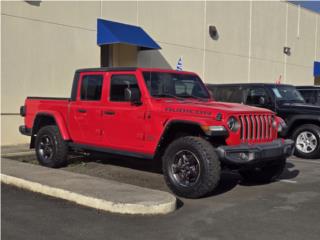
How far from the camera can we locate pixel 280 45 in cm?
2562

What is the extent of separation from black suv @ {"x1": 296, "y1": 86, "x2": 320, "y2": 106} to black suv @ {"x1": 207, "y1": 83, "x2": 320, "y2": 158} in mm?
1451

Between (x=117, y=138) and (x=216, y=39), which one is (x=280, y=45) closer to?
(x=216, y=39)

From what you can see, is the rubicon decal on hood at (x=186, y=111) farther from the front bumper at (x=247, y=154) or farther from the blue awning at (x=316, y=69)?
the blue awning at (x=316, y=69)

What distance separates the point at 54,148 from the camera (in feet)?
30.5

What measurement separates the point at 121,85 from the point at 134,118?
721 mm

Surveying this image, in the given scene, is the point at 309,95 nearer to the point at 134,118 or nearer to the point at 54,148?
the point at 134,118

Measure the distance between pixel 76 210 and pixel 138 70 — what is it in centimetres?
271

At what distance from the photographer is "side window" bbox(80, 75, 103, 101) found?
867cm

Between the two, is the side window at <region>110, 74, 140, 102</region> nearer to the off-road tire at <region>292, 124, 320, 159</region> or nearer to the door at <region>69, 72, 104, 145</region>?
the door at <region>69, 72, 104, 145</region>

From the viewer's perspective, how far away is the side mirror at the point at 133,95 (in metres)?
7.68

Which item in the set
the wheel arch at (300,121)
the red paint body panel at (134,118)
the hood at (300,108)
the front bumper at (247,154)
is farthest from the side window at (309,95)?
the front bumper at (247,154)

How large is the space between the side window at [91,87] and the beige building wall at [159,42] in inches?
169

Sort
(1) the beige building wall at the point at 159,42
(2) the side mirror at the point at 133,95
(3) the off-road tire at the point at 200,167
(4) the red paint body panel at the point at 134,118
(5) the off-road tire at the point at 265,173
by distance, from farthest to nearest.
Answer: (1) the beige building wall at the point at 159,42 < (5) the off-road tire at the point at 265,173 < (2) the side mirror at the point at 133,95 < (4) the red paint body panel at the point at 134,118 < (3) the off-road tire at the point at 200,167

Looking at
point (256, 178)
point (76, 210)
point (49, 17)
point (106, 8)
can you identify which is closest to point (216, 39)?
point (106, 8)
